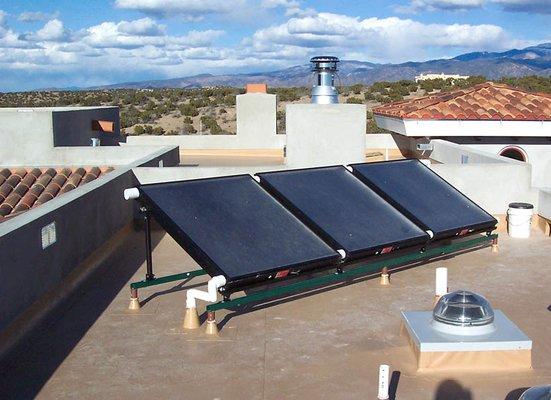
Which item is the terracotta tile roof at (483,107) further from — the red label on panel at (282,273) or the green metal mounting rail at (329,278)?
the red label on panel at (282,273)

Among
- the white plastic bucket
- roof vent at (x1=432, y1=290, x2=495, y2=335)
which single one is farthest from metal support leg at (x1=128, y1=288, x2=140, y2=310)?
the white plastic bucket

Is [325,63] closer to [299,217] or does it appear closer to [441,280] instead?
[299,217]

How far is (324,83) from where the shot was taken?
16594 millimetres

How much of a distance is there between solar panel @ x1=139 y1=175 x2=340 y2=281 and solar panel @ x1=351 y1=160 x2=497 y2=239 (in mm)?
2118

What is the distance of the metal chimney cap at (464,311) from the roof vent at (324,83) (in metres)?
9.97

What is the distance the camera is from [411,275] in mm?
10219

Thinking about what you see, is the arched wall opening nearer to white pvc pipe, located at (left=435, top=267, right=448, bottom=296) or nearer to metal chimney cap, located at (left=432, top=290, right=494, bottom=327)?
white pvc pipe, located at (left=435, top=267, right=448, bottom=296)

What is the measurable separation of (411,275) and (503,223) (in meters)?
Result: 3.87

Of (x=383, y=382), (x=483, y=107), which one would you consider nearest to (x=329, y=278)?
(x=383, y=382)

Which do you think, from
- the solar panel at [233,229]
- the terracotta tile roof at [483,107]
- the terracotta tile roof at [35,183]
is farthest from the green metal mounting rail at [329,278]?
the terracotta tile roof at [35,183]

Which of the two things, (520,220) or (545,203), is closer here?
(520,220)

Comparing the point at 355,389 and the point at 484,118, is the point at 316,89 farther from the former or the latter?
the point at 355,389

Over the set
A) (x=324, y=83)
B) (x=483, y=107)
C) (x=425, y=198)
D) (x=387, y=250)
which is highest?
(x=324, y=83)

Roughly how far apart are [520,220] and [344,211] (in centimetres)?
451
